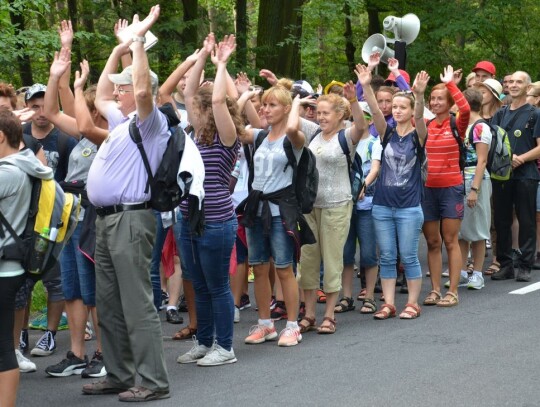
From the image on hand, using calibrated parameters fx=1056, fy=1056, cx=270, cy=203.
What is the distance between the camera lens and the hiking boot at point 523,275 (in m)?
11.3

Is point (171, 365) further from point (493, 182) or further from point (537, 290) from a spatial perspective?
point (493, 182)

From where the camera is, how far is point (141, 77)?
21.4ft

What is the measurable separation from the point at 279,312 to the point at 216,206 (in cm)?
243

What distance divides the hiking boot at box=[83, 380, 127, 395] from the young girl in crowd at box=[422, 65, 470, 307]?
3.93 metres

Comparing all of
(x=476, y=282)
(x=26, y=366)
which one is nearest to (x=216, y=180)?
(x=26, y=366)

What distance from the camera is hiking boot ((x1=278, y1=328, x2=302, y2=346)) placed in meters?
8.34

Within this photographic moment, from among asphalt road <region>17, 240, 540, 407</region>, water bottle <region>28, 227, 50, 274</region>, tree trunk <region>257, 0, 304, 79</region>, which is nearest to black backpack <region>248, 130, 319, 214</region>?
asphalt road <region>17, 240, 540, 407</region>

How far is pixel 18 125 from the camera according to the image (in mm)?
6242

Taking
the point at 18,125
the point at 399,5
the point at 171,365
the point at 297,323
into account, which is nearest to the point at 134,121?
the point at 18,125

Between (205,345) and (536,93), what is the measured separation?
667 cm

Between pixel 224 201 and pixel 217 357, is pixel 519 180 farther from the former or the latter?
pixel 217 357

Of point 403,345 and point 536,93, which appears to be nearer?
point 403,345

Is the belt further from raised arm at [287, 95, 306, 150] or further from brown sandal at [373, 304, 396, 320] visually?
brown sandal at [373, 304, 396, 320]

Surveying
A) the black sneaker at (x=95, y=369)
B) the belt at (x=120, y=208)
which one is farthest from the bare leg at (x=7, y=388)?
the black sneaker at (x=95, y=369)
